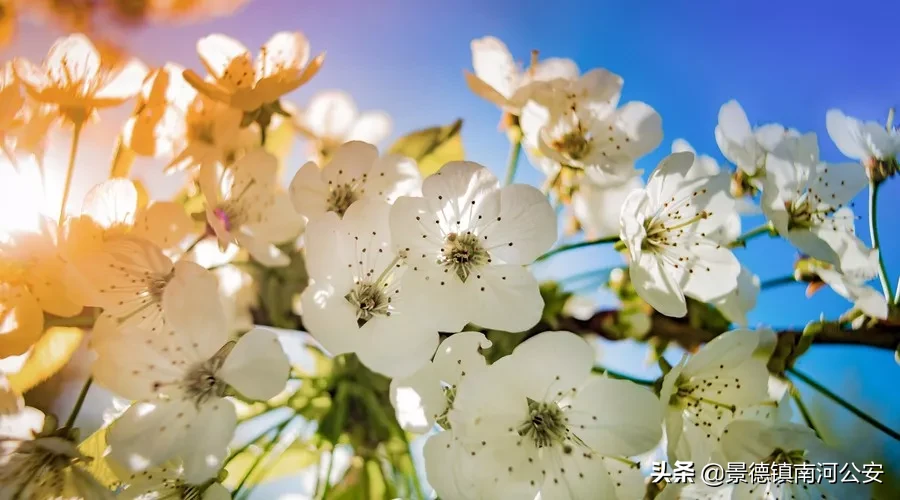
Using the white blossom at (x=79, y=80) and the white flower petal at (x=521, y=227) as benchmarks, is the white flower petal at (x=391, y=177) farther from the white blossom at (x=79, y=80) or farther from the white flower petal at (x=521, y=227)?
the white blossom at (x=79, y=80)

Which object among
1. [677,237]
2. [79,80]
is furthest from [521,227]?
[79,80]

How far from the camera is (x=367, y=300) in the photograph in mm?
392

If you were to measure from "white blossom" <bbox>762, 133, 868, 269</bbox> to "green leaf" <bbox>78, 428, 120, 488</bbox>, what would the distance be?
45 cm

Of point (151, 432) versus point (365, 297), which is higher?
point (365, 297)

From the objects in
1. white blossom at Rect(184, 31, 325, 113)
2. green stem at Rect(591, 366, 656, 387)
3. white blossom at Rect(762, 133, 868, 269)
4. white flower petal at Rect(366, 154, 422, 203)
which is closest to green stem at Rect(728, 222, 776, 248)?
white blossom at Rect(762, 133, 868, 269)

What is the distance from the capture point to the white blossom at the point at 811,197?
44 centimetres

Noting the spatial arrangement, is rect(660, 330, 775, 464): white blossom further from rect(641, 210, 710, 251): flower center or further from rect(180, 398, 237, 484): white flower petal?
rect(180, 398, 237, 484): white flower petal

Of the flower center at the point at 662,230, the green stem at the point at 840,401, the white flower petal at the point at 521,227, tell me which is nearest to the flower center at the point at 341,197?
the white flower petal at the point at 521,227

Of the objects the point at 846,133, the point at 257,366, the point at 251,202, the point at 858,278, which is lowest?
the point at 257,366

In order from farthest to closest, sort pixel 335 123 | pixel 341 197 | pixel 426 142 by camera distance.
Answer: pixel 335 123
pixel 426 142
pixel 341 197

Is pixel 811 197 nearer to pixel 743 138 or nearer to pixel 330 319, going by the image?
pixel 743 138

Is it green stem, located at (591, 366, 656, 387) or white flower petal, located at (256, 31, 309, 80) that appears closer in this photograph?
green stem, located at (591, 366, 656, 387)

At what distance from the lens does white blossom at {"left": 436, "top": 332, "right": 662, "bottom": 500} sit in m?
0.36

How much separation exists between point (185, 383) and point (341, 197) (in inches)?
6.4
